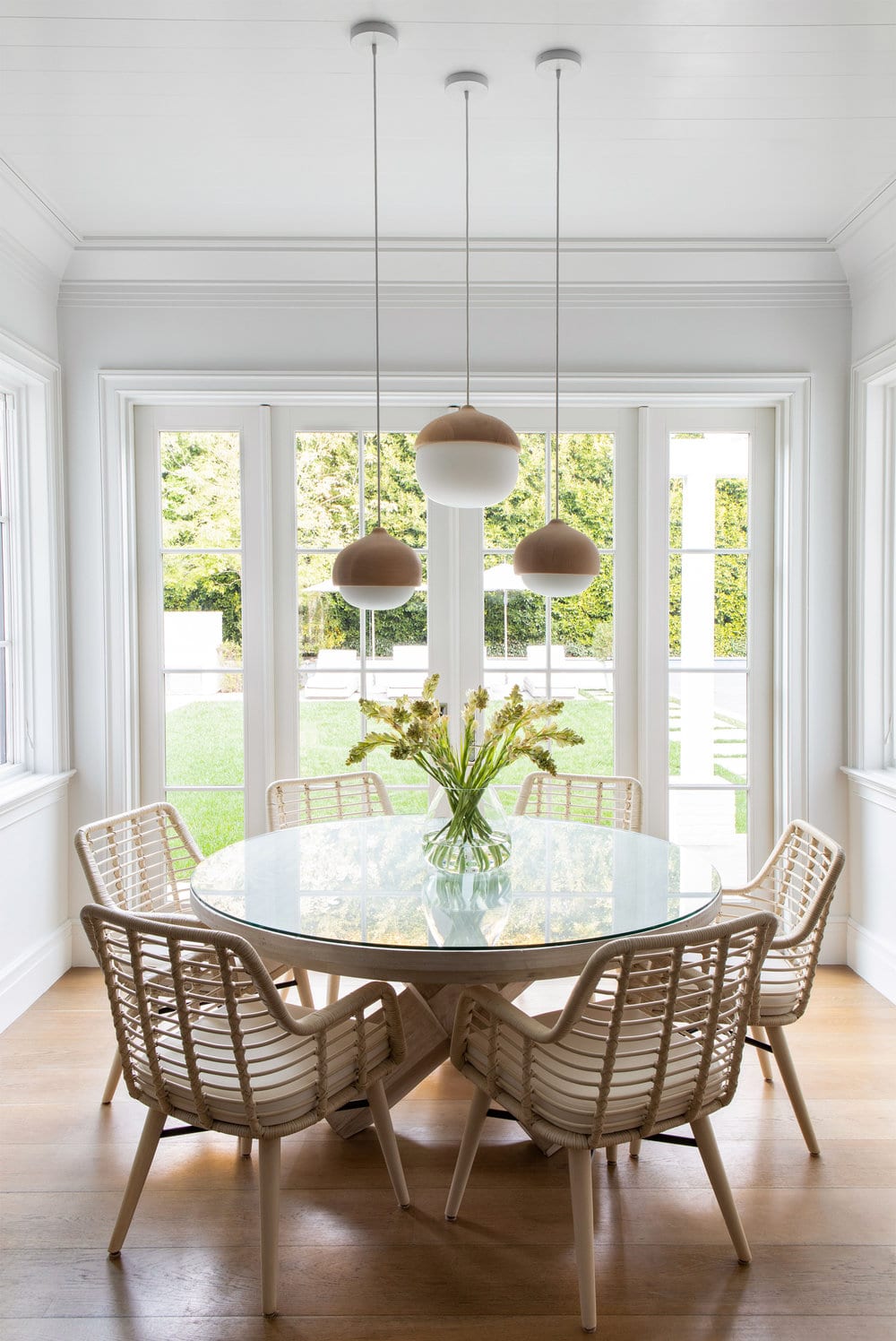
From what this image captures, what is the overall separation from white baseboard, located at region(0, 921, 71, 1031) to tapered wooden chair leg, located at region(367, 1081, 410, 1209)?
163 cm

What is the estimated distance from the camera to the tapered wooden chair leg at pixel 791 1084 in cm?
229

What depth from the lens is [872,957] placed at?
3463mm

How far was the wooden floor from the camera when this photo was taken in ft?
5.85

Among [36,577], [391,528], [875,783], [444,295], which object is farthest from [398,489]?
[875,783]

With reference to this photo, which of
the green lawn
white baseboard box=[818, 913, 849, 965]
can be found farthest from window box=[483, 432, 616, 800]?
white baseboard box=[818, 913, 849, 965]

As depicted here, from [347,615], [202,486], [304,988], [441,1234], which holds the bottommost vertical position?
[441,1234]

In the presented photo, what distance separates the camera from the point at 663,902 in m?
2.06

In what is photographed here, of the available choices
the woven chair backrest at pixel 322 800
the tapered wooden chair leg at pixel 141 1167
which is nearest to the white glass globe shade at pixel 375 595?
the woven chair backrest at pixel 322 800

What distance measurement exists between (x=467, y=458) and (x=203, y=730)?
213 cm

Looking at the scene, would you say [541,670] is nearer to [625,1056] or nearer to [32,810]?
[32,810]

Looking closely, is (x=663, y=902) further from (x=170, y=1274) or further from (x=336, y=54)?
(x=336, y=54)

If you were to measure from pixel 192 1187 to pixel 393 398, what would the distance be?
2.72 meters

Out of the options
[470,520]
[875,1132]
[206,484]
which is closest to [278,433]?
[206,484]

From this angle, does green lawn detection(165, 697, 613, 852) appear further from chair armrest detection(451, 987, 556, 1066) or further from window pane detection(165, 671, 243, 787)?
chair armrest detection(451, 987, 556, 1066)
